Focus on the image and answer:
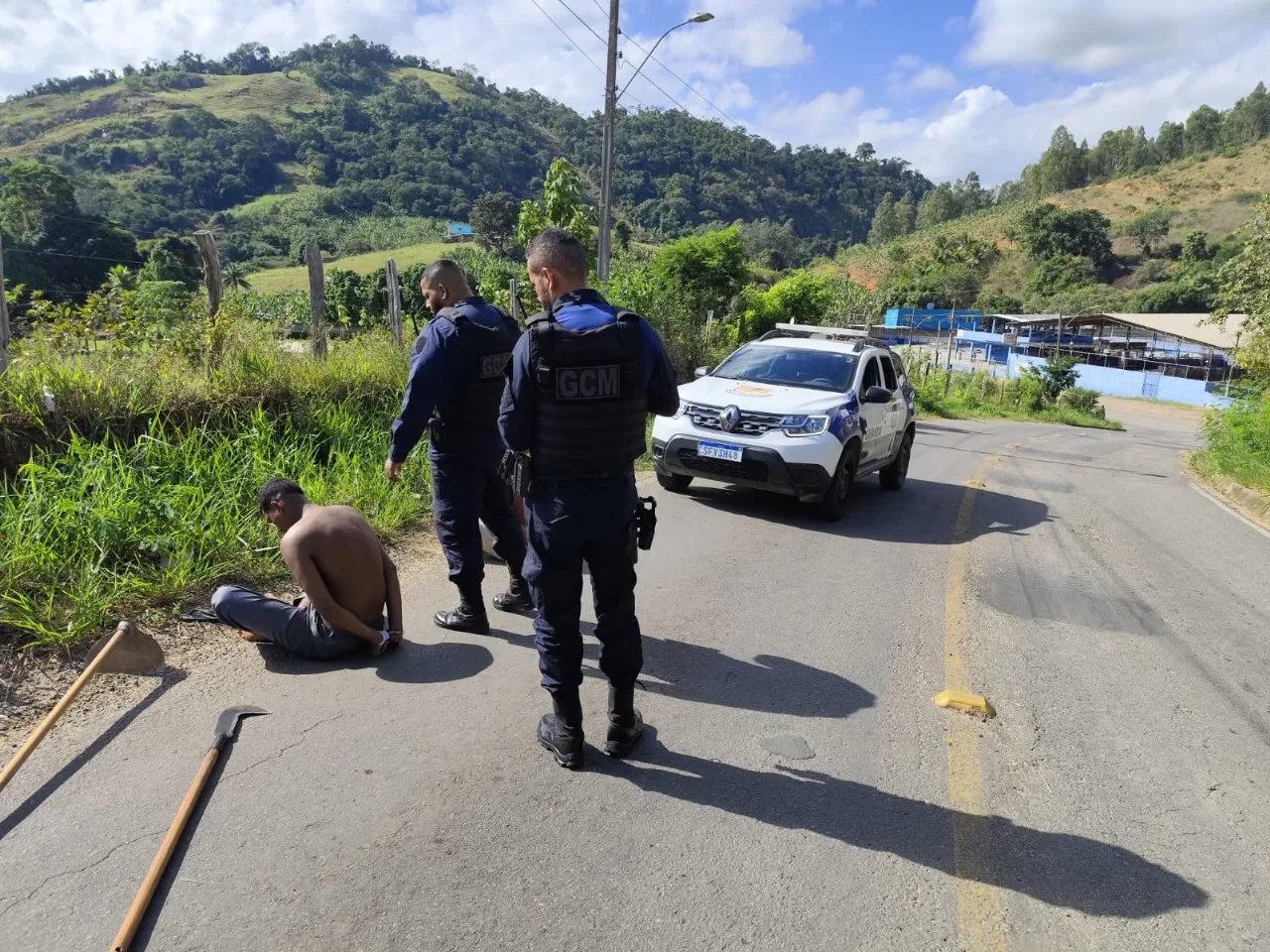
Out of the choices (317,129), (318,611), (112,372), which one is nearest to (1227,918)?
(318,611)

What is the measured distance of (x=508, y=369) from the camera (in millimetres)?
3189

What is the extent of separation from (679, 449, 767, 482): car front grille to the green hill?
77246 millimetres

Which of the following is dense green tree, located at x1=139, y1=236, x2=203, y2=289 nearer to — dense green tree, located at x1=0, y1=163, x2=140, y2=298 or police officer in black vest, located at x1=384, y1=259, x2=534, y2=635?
dense green tree, located at x1=0, y1=163, x2=140, y2=298

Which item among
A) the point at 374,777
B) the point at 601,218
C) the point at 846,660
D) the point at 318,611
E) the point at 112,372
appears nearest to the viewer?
the point at 374,777

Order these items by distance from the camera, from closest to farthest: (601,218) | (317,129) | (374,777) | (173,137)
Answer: (374,777) → (601,218) → (173,137) → (317,129)

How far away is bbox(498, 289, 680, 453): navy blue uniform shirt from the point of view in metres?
3.08

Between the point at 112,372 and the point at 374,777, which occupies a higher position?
the point at 112,372

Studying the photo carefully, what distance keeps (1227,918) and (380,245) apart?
101206mm

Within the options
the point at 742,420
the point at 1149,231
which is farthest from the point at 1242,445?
the point at 1149,231

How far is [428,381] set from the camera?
13.9 ft

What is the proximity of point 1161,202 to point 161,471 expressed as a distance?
130557mm

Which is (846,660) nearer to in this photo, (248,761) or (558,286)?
(558,286)

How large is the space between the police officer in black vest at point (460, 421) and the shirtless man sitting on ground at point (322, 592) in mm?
418

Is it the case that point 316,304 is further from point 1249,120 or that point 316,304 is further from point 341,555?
point 1249,120
